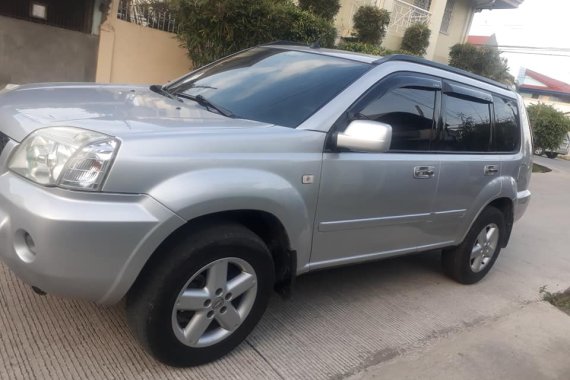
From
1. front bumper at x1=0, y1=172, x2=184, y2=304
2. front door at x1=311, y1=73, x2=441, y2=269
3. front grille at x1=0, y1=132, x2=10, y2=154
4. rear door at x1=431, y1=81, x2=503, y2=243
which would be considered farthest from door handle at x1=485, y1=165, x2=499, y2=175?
front grille at x1=0, y1=132, x2=10, y2=154

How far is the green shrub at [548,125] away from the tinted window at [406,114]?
17.2 metres

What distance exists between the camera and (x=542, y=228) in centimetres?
770

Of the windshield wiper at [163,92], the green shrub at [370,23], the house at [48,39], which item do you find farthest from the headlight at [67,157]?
the green shrub at [370,23]

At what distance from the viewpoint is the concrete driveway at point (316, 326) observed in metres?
2.76

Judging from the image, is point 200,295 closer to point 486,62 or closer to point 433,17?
point 486,62

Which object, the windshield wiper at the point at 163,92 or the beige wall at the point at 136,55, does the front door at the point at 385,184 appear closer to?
the windshield wiper at the point at 163,92

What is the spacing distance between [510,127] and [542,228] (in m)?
3.55

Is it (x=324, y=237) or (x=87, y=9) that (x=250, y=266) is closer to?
(x=324, y=237)

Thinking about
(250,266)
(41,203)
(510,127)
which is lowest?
(250,266)

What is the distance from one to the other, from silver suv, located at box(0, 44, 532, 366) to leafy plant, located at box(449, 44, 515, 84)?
1456cm

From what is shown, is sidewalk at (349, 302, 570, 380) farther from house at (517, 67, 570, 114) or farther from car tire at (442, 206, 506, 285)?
house at (517, 67, 570, 114)

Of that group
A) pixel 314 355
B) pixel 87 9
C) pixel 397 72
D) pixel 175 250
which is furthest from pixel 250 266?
pixel 87 9

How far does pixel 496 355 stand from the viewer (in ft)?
11.6

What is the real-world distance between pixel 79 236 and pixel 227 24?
284 inches
